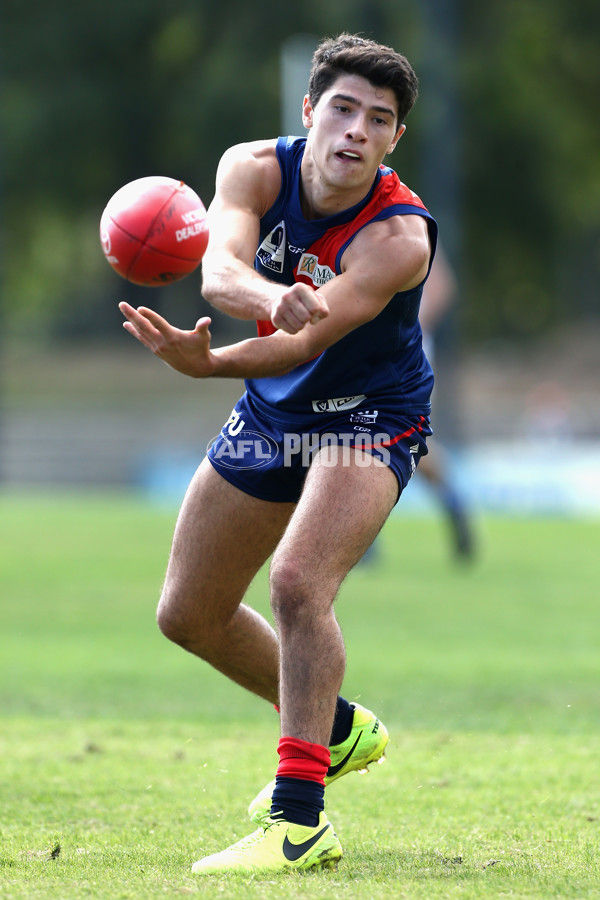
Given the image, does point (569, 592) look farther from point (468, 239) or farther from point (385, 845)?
point (468, 239)

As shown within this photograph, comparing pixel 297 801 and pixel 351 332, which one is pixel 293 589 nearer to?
pixel 297 801

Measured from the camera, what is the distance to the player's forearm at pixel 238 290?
397cm

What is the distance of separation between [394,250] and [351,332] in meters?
0.35

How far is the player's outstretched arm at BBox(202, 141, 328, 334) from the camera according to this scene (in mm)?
3812

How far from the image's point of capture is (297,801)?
13.0ft

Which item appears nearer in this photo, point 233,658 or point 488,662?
point 233,658

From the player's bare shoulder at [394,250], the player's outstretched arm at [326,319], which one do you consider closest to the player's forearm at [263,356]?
the player's outstretched arm at [326,319]

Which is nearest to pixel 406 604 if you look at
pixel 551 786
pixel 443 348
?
pixel 551 786

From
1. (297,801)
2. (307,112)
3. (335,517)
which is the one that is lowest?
(297,801)

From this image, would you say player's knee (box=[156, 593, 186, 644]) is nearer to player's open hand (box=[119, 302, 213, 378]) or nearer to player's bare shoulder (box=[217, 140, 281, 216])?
player's open hand (box=[119, 302, 213, 378])

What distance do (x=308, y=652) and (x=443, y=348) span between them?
62.4 ft

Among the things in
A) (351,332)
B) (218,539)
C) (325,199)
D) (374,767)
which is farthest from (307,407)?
(374,767)

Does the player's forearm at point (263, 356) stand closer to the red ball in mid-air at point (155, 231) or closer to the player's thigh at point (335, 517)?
the player's thigh at point (335, 517)

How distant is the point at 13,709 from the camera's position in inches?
278
